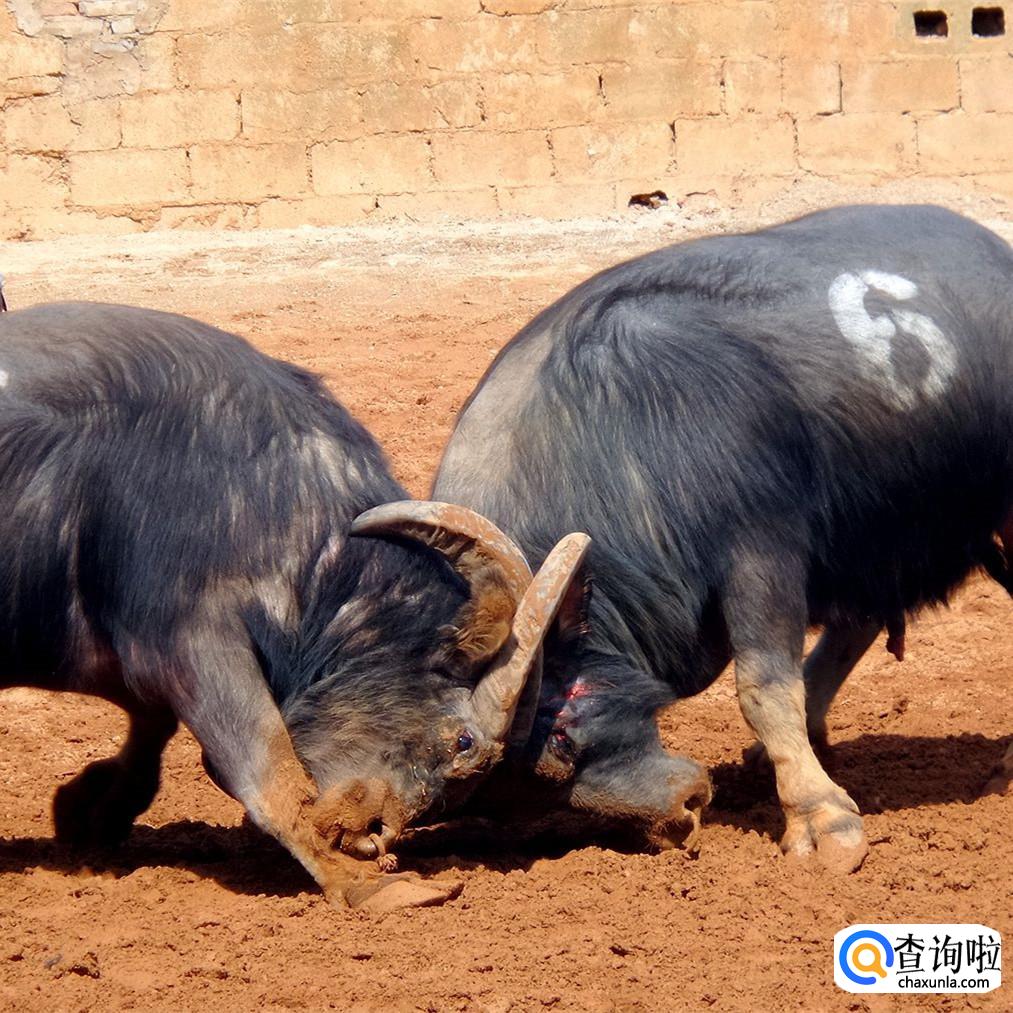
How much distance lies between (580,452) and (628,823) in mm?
1194

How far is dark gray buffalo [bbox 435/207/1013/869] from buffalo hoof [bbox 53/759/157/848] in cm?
135

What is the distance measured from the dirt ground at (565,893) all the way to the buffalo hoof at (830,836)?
0.21 feet

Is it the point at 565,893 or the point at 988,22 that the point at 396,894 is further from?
the point at 988,22

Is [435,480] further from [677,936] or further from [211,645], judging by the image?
A: [677,936]

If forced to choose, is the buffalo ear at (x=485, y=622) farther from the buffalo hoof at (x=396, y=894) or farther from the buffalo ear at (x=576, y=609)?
the buffalo hoof at (x=396, y=894)

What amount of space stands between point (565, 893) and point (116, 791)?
1748 millimetres

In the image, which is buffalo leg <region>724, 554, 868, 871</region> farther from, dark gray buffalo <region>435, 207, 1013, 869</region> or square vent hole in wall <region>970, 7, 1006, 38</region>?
square vent hole in wall <region>970, 7, 1006, 38</region>

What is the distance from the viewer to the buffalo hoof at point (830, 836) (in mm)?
4742

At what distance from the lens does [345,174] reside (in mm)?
13367

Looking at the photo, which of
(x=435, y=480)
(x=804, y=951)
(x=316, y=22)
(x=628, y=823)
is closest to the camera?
(x=804, y=951)

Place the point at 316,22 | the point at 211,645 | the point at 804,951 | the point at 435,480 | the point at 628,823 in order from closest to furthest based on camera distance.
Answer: the point at 804,951
the point at 211,645
the point at 628,823
the point at 435,480
the point at 316,22

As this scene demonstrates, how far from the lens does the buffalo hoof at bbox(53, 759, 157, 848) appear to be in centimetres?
537

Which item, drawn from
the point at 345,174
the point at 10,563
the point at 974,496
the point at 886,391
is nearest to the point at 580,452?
the point at 886,391

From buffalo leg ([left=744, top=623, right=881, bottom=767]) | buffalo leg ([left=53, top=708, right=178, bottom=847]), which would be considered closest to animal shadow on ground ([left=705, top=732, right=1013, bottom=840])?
buffalo leg ([left=744, top=623, right=881, bottom=767])
